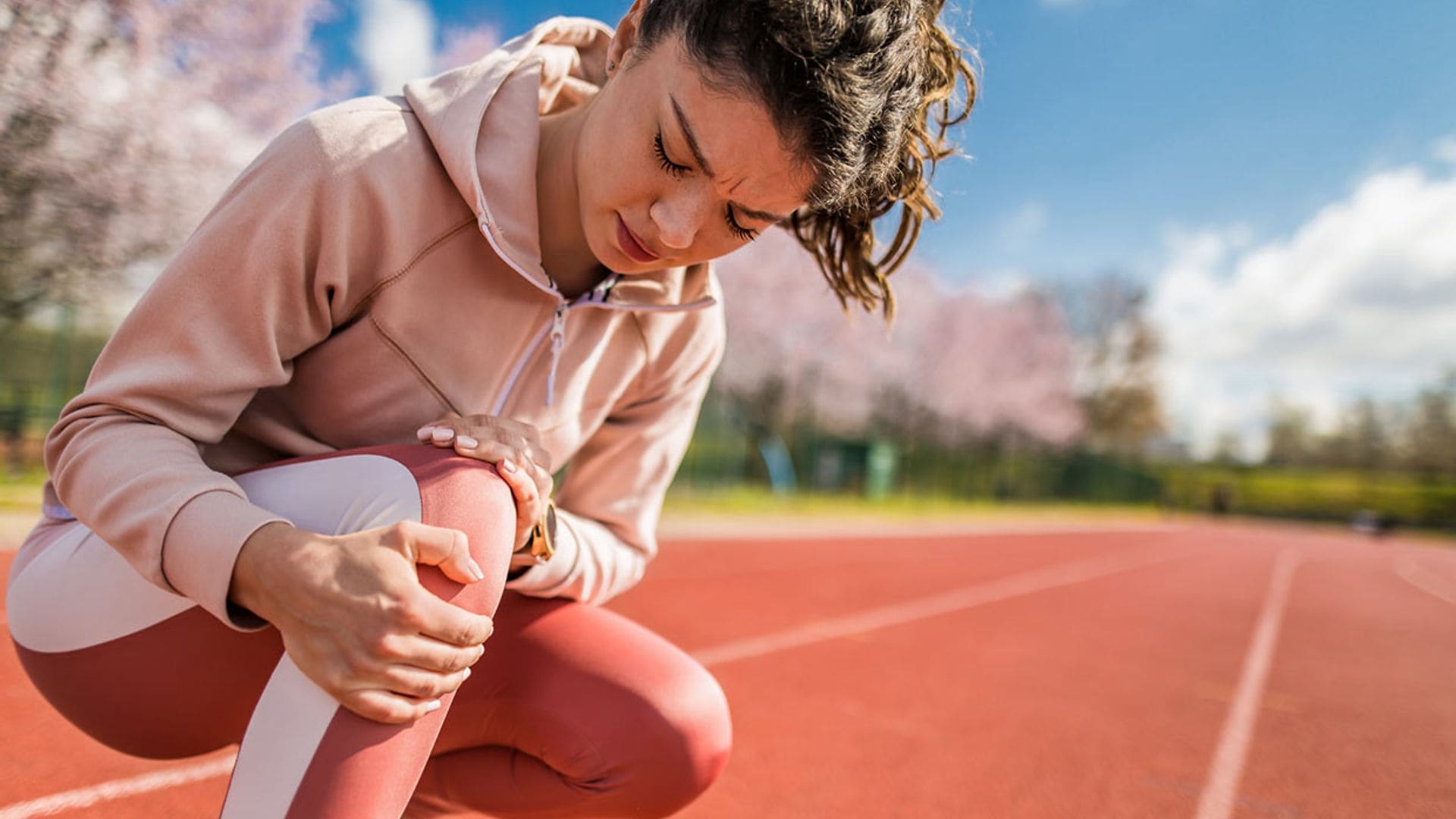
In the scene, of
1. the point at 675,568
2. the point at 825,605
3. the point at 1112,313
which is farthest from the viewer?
the point at 1112,313

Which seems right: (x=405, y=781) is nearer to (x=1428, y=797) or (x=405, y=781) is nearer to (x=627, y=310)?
(x=627, y=310)


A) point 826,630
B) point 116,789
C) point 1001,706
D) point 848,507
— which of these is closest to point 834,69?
point 116,789

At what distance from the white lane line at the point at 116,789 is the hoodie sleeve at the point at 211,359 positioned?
116cm

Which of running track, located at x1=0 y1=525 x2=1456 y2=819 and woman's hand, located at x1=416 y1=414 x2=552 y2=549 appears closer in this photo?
woman's hand, located at x1=416 y1=414 x2=552 y2=549

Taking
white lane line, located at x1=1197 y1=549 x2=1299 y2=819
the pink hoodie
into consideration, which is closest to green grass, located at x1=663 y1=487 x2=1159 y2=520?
white lane line, located at x1=1197 y1=549 x2=1299 y2=819

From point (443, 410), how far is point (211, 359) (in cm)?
38

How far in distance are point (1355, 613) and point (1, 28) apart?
546 inches

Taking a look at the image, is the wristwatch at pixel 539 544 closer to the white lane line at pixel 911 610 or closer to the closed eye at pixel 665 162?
the closed eye at pixel 665 162

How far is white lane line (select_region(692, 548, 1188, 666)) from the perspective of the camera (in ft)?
16.5

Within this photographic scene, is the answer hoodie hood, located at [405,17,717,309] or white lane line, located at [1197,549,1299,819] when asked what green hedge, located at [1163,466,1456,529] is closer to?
white lane line, located at [1197,549,1299,819]

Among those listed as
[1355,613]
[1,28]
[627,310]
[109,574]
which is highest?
[1,28]

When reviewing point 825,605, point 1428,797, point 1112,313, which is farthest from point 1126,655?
point 1112,313

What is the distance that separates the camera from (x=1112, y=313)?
4253cm

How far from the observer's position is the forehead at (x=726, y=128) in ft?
4.62
